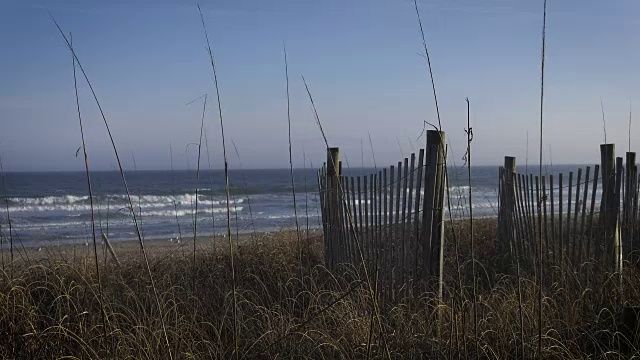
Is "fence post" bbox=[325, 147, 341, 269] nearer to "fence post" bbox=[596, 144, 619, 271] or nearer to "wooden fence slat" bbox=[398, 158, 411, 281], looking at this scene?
"wooden fence slat" bbox=[398, 158, 411, 281]

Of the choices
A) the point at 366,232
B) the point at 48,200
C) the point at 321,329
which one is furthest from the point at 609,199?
the point at 48,200

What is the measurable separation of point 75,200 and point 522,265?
24.9m

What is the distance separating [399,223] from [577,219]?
1671 millimetres

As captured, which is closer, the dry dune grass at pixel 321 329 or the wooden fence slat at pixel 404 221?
the dry dune grass at pixel 321 329

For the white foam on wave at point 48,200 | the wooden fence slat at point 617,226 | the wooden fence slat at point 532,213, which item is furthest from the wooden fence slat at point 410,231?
the white foam on wave at point 48,200

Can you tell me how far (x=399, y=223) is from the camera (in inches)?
193

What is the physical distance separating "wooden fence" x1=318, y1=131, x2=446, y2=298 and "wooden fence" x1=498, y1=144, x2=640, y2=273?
3.02ft

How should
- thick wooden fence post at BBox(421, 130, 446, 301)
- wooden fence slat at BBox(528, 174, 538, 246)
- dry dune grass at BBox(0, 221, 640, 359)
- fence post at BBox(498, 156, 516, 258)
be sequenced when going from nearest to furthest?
1. dry dune grass at BBox(0, 221, 640, 359)
2. thick wooden fence post at BBox(421, 130, 446, 301)
3. wooden fence slat at BBox(528, 174, 538, 246)
4. fence post at BBox(498, 156, 516, 258)

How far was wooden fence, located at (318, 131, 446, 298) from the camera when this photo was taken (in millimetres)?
4441

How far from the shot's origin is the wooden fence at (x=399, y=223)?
444 cm

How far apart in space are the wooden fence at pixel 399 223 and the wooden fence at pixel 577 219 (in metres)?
0.92

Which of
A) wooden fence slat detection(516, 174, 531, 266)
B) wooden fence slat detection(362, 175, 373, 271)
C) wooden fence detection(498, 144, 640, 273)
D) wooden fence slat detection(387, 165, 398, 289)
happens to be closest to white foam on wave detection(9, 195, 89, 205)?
wooden fence slat detection(362, 175, 373, 271)

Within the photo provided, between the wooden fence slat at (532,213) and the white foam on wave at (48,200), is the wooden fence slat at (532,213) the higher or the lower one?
the higher one

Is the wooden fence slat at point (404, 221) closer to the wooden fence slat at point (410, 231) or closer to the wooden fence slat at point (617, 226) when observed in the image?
the wooden fence slat at point (410, 231)
